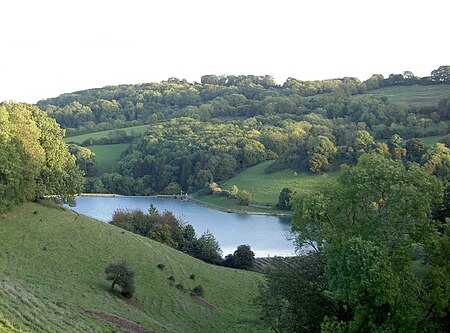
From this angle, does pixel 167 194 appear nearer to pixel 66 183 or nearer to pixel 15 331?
pixel 66 183

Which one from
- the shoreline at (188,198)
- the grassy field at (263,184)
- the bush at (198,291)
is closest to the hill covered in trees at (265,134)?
the shoreline at (188,198)

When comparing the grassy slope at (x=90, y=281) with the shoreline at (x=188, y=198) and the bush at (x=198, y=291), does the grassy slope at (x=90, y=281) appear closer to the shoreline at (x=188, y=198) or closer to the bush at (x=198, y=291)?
the bush at (x=198, y=291)

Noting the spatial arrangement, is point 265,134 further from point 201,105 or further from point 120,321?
point 120,321

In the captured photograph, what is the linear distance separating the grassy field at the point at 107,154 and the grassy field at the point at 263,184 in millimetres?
34116

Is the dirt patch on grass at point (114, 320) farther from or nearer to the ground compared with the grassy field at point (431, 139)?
farther from the ground

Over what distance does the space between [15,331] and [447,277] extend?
42.9 ft

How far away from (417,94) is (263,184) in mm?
69740

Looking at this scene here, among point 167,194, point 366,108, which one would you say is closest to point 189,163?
point 167,194

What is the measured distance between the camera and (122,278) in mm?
26641

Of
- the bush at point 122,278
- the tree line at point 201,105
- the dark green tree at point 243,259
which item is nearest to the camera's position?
the bush at point 122,278

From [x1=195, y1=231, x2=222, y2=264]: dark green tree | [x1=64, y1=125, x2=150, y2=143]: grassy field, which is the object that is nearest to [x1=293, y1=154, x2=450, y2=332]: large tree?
[x1=195, y1=231, x2=222, y2=264]: dark green tree

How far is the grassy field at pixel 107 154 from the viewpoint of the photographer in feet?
428

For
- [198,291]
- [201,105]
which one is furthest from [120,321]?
[201,105]

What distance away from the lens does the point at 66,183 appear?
3900 centimetres
